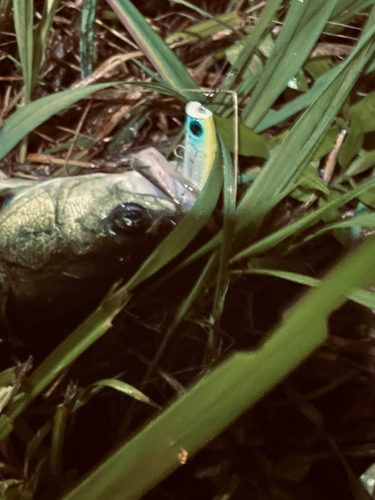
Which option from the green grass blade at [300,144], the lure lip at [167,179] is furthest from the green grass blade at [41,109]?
the green grass blade at [300,144]

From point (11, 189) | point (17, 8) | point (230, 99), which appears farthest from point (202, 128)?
point (11, 189)

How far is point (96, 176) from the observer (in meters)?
1.02

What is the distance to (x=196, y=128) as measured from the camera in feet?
2.92

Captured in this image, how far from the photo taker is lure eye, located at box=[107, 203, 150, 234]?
86cm

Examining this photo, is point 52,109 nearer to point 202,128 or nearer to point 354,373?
point 202,128

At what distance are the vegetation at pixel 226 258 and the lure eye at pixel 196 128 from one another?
0.07 meters

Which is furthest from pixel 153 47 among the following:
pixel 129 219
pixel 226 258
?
pixel 226 258

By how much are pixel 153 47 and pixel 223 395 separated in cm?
88

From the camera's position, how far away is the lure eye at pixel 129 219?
0.86m

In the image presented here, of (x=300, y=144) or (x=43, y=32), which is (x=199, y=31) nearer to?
(x=43, y=32)

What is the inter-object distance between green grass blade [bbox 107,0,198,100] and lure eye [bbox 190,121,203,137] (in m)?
0.18

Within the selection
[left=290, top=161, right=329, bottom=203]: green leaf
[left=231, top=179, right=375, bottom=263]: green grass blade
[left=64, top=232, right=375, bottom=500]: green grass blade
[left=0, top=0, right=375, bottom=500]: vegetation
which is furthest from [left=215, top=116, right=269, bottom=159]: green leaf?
[left=64, top=232, right=375, bottom=500]: green grass blade

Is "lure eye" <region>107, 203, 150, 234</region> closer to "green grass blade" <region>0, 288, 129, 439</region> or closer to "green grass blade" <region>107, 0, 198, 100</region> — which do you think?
"green grass blade" <region>0, 288, 129, 439</region>

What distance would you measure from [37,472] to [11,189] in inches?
30.3
